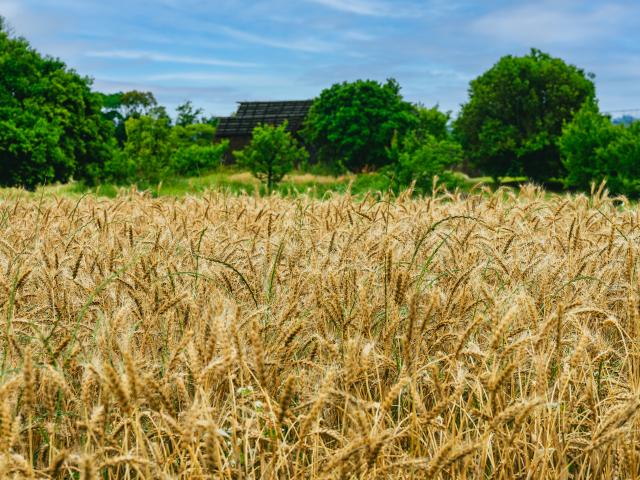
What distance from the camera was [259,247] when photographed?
4.40m

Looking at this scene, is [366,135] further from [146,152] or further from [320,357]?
[320,357]

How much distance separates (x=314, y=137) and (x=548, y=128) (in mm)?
15273

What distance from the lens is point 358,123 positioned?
36.6m

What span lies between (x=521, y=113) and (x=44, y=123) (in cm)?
2986

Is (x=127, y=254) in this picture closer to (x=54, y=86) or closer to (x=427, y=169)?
(x=427, y=169)

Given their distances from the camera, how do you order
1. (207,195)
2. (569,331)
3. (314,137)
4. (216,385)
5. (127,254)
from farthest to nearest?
1. (314,137)
2. (207,195)
3. (127,254)
4. (569,331)
5. (216,385)

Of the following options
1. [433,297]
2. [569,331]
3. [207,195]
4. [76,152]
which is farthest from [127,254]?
[76,152]

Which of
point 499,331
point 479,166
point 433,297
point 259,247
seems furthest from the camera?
point 479,166

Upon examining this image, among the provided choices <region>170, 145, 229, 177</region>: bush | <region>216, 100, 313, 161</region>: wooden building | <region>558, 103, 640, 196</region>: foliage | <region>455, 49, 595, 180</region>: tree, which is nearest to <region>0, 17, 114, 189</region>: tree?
<region>170, 145, 229, 177</region>: bush

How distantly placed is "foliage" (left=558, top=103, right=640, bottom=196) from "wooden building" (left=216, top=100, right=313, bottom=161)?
95.7 ft

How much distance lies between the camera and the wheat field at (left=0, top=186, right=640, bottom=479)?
1.88 m

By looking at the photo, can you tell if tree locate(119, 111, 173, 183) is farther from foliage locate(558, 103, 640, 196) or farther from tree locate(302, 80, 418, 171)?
foliage locate(558, 103, 640, 196)

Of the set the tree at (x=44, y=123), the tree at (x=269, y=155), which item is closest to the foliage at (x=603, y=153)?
the tree at (x=269, y=155)

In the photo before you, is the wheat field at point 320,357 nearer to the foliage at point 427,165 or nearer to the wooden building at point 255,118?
the foliage at point 427,165
